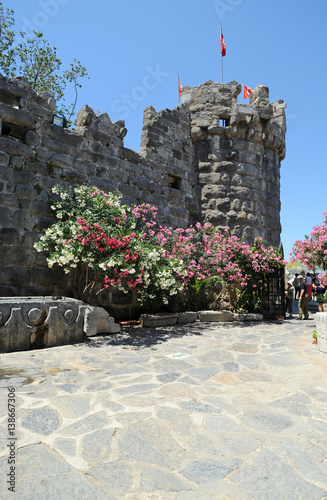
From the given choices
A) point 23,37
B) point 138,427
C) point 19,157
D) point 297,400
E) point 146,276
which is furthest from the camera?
point 23,37

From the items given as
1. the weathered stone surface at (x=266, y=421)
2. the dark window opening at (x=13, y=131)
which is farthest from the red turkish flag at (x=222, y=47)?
the weathered stone surface at (x=266, y=421)

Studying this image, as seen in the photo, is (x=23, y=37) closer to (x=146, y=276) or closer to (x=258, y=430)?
(x=146, y=276)

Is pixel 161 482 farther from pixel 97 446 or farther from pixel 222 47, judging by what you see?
pixel 222 47

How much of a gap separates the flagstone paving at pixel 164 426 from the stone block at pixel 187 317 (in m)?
2.99

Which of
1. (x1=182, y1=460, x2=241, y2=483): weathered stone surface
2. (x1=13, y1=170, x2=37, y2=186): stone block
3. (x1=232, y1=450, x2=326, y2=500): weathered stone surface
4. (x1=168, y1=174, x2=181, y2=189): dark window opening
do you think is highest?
(x1=168, y1=174, x2=181, y2=189): dark window opening

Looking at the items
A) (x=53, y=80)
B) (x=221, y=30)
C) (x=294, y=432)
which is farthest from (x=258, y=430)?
(x=53, y=80)

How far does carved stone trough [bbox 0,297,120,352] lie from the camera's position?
411 cm

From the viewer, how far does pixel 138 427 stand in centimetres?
225

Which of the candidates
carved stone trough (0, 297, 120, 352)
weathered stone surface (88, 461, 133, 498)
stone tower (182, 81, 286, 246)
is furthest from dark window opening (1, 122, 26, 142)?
weathered stone surface (88, 461, 133, 498)

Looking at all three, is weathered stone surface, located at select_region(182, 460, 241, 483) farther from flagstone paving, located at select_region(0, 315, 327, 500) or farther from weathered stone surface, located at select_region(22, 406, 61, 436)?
weathered stone surface, located at select_region(22, 406, 61, 436)

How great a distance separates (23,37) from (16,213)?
1579 centimetres

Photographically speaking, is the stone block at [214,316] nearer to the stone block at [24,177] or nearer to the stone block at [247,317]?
the stone block at [247,317]

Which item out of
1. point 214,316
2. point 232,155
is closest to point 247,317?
point 214,316

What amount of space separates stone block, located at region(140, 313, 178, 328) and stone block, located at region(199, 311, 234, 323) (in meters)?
0.92
